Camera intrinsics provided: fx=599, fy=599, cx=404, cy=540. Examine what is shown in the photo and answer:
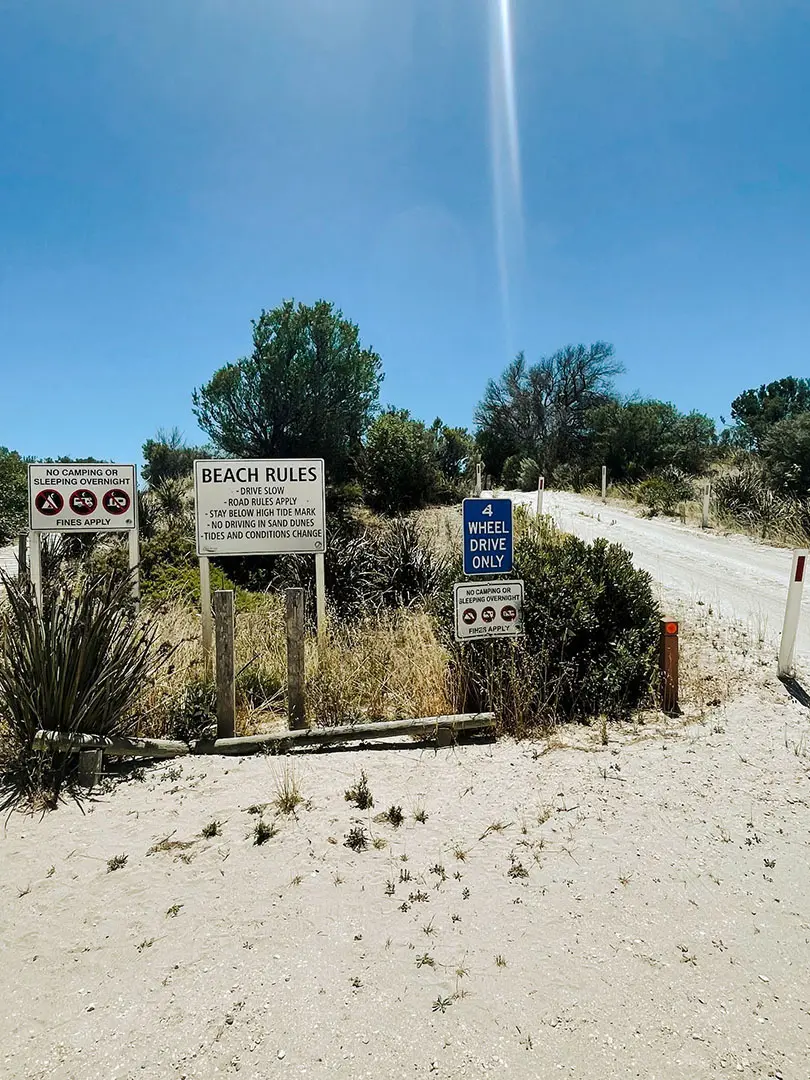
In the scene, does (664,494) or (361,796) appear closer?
(361,796)

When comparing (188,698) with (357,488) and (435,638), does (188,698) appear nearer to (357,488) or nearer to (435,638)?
(435,638)

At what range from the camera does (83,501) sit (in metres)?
7.12

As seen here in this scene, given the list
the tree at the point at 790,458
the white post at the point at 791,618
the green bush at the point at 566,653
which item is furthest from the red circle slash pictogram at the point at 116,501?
the tree at the point at 790,458

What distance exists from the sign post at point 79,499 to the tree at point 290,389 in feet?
40.5

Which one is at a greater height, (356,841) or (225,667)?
(225,667)

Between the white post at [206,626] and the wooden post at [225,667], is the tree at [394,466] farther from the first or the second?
the wooden post at [225,667]

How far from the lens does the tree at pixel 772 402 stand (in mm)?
37875

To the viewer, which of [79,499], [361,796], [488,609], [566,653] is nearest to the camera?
[361,796]

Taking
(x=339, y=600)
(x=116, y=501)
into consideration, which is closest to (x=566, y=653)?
(x=339, y=600)

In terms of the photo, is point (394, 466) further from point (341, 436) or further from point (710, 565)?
point (710, 565)

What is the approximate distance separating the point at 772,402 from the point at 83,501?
4710 cm

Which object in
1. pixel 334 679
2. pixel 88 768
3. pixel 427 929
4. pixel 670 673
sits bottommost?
pixel 427 929

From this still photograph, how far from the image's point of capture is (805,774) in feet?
13.5

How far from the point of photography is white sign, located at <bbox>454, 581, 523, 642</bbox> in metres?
5.17
